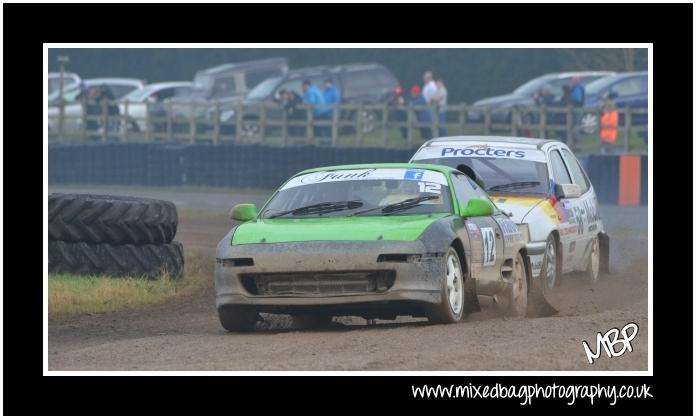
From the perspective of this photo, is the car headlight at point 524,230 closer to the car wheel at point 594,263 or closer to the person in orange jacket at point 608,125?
the car wheel at point 594,263

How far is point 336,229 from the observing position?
11117mm

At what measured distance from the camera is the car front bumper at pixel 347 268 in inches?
426

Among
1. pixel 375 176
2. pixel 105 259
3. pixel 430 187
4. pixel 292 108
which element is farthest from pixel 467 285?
pixel 292 108

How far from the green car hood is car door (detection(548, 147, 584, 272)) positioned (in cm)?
361

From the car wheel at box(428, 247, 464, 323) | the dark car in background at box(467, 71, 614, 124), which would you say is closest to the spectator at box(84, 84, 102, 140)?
the dark car in background at box(467, 71, 614, 124)

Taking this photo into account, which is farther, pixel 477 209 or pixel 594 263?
pixel 594 263

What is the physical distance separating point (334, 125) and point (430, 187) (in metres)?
21.8

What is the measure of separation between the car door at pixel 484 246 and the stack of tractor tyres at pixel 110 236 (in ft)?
12.9

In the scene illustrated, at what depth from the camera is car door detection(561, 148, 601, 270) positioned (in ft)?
51.1

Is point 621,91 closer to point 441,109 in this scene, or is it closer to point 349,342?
point 441,109

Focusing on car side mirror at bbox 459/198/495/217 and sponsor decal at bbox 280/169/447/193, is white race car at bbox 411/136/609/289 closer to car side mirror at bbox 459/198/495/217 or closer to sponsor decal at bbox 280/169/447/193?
sponsor decal at bbox 280/169/447/193

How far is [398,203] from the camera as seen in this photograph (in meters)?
11.8

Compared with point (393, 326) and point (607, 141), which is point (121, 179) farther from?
point (393, 326)

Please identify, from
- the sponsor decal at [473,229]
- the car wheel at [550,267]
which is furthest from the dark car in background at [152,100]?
the sponsor decal at [473,229]
